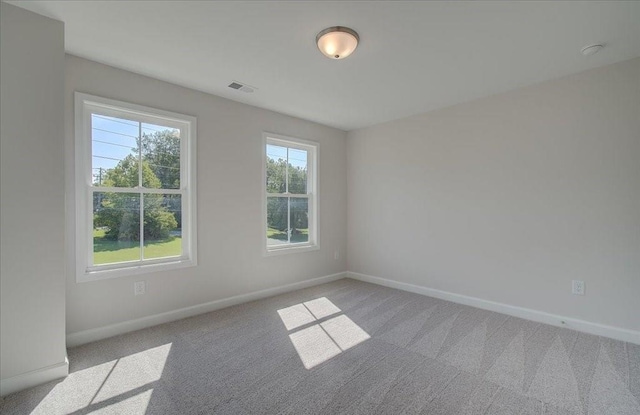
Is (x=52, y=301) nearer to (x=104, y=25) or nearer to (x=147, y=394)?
(x=147, y=394)

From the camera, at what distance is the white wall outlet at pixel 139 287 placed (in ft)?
9.54

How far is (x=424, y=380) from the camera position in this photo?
209cm

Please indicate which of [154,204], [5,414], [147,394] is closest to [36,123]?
[154,204]

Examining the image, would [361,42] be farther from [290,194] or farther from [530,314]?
[530,314]

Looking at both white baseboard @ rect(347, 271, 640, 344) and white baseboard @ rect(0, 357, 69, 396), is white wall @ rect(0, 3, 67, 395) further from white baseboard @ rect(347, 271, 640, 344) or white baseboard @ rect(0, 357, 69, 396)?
white baseboard @ rect(347, 271, 640, 344)

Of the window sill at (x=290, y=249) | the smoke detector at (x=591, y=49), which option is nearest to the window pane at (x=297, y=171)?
the window sill at (x=290, y=249)

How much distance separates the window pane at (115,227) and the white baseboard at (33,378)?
0.93 meters

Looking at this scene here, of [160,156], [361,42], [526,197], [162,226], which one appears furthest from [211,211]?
[526,197]

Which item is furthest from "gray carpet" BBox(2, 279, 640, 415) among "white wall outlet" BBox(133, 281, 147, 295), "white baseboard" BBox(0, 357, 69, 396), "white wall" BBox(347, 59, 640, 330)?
"white wall" BBox(347, 59, 640, 330)

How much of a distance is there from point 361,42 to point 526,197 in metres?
2.41

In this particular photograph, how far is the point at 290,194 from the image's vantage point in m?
4.36

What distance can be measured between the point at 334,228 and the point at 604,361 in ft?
11.1

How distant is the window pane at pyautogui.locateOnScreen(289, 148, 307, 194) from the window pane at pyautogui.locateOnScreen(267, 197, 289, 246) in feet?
0.87

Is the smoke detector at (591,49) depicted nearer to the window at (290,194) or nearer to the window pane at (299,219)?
the window at (290,194)
